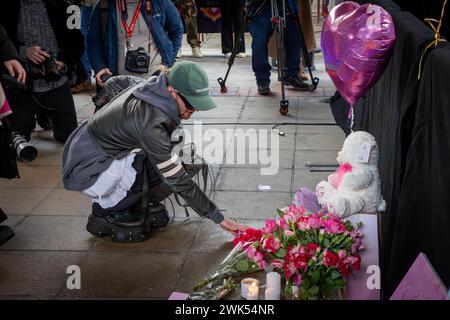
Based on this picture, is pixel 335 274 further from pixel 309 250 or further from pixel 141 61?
pixel 141 61

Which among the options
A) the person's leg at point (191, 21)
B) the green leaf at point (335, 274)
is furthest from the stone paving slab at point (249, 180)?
the person's leg at point (191, 21)

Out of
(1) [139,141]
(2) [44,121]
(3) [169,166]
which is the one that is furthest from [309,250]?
(2) [44,121]

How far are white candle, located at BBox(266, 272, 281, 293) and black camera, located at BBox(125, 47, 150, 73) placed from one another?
278cm

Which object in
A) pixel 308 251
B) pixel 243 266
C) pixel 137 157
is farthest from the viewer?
pixel 137 157

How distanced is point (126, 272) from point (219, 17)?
7.31 meters

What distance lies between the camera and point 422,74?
9.20 ft

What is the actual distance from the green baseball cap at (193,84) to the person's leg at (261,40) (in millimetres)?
4090

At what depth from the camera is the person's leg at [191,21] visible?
33.3ft

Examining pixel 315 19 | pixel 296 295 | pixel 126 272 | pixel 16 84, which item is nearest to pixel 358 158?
pixel 296 295

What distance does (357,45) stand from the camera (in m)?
3.67

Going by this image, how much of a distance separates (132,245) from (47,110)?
7.97ft

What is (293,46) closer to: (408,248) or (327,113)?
(327,113)

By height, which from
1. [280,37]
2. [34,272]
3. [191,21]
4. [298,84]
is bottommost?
[298,84]

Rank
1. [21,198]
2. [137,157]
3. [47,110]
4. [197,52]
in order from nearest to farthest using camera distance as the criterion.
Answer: [137,157] < [21,198] < [47,110] < [197,52]
